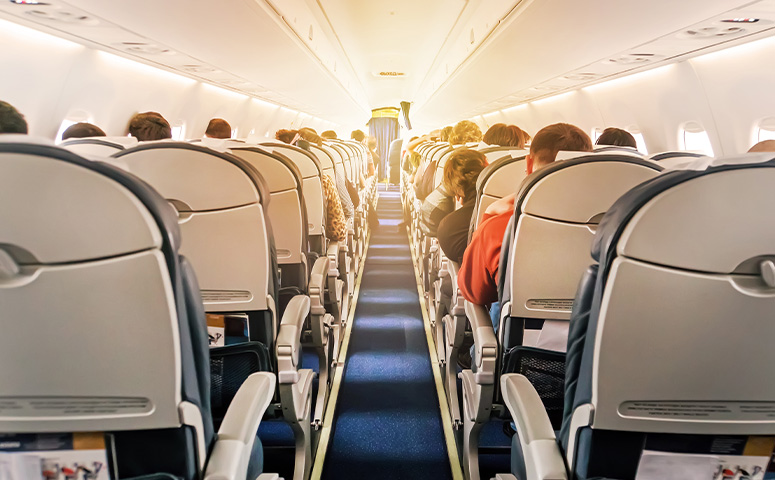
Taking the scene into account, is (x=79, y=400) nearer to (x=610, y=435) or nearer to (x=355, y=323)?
(x=610, y=435)

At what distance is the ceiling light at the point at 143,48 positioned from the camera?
4857 millimetres

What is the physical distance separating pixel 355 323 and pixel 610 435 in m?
3.99

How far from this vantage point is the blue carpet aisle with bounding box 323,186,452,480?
9.70 ft

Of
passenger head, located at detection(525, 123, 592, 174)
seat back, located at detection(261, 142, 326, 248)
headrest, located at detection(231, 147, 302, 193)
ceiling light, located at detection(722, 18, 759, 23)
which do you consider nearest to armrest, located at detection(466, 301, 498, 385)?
passenger head, located at detection(525, 123, 592, 174)

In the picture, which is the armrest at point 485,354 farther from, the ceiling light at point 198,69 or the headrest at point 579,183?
the ceiling light at point 198,69

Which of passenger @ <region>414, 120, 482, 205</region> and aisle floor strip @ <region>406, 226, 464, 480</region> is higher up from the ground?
→ passenger @ <region>414, 120, 482, 205</region>

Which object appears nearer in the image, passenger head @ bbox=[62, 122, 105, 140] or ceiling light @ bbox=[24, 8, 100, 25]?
ceiling light @ bbox=[24, 8, 100, 25]

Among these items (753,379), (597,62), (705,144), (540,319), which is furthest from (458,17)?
(753,379)

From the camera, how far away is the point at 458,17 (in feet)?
Answer: 24.4

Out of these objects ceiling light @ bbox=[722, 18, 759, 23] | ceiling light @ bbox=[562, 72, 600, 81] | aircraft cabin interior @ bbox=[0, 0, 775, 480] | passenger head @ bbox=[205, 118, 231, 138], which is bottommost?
aircraft cabin interior @ bbox=[0, 0, 775, 480]

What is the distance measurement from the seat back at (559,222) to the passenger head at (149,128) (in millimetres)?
3007

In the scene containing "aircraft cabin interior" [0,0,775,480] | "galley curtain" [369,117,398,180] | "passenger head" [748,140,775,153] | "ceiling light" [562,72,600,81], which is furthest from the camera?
"galley curtain" [369,117,398,180]

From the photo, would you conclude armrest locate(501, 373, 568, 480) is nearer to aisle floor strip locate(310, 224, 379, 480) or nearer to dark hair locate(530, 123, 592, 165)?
dark hair locate(530, 123, 592, 165)

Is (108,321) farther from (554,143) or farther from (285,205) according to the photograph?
(554,143)
